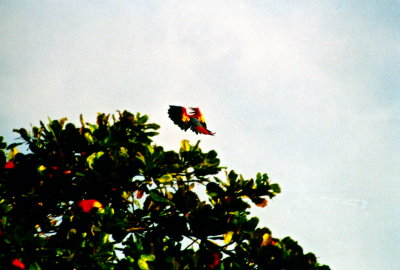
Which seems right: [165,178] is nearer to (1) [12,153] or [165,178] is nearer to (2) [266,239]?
(2) [266,239]

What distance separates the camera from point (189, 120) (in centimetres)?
436

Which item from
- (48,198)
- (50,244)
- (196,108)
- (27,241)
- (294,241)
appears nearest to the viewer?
(27,241)

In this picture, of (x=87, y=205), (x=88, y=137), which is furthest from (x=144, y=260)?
(x=88, y=137)

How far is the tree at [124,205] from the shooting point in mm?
2508

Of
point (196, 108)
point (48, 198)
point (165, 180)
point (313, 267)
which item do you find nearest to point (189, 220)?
point (165, 180)

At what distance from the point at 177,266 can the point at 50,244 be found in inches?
48.1

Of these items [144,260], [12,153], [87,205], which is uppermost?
[12,153]

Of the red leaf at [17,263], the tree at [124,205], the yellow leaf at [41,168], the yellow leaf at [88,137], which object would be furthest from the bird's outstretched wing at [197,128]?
the red leaf at [17,263]

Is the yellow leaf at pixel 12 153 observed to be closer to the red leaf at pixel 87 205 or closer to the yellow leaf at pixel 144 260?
the red leaf at pixel 87 205

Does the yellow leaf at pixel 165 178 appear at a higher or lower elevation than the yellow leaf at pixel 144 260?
higher

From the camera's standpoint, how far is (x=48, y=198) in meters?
3.10

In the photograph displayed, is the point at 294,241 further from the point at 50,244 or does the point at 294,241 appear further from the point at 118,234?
the point at 50,244

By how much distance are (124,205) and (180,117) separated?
1.76 meters

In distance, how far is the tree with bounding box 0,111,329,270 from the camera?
2508 mm
